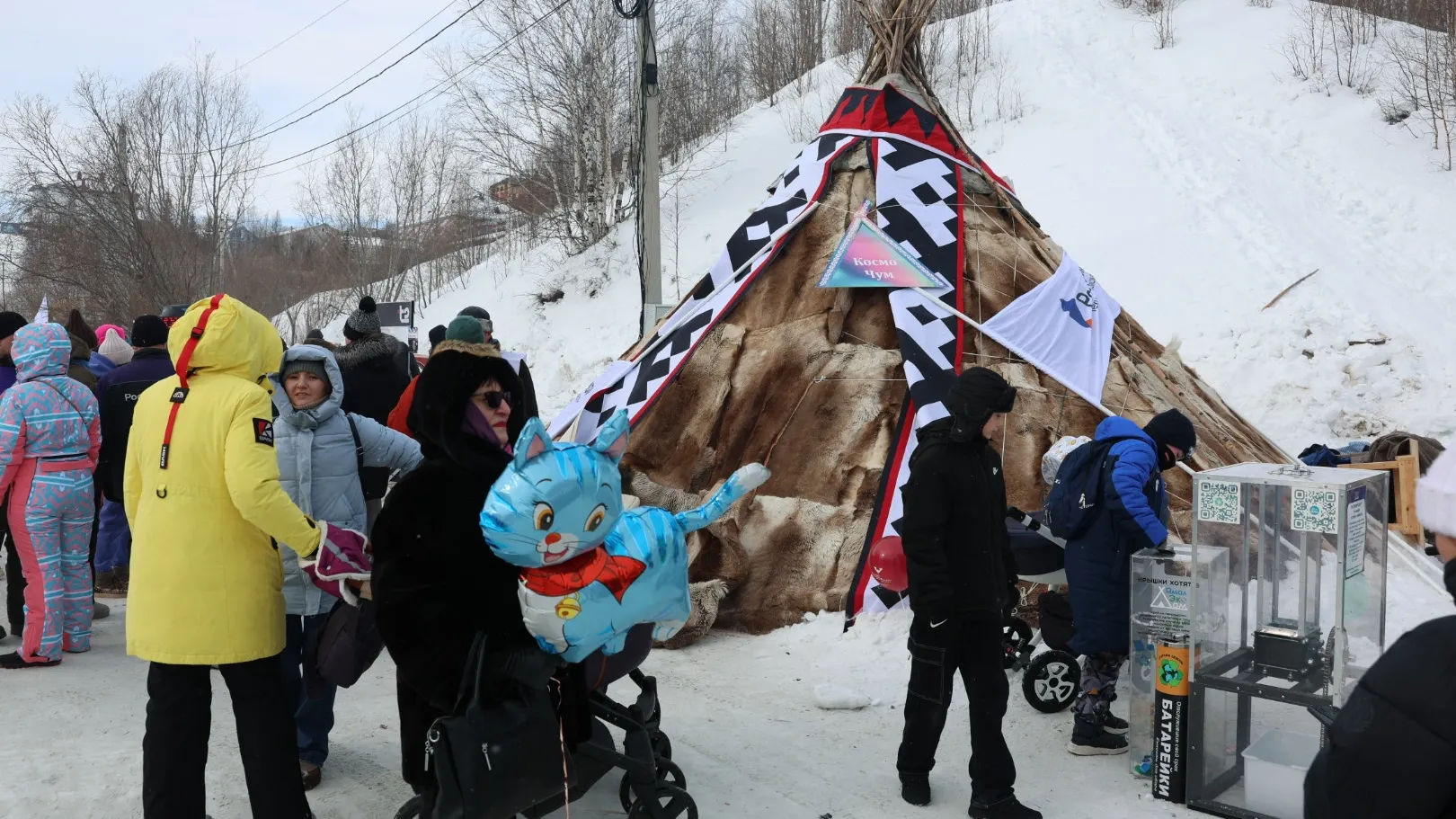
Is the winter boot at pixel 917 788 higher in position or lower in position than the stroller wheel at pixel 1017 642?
lower

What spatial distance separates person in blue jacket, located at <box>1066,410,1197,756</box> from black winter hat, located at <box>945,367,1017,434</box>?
2.97 feet

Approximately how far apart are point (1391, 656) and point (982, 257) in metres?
5.26

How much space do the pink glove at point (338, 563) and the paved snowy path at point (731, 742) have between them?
3.46ft

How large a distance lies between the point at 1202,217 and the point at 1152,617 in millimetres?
11419

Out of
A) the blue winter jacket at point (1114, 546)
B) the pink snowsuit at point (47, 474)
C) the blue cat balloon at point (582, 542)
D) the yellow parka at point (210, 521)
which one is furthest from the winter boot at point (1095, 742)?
the pink snowsuit at point (47, 474)

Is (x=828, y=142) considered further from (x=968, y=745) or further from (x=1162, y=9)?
(x=1162, y=9)

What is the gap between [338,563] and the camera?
11.3ft

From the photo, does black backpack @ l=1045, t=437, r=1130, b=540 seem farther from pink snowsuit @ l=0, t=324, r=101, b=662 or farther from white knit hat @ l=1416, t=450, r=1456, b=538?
pink snowsuit @ l=0, t=324, r=101, b=662

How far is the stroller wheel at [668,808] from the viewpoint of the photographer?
3645mm

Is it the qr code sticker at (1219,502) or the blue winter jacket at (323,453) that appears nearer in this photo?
the blue winter jacket at (323,453)

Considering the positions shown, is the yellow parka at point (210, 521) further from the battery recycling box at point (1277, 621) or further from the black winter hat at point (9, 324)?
the black winter hat at point (9, 324)

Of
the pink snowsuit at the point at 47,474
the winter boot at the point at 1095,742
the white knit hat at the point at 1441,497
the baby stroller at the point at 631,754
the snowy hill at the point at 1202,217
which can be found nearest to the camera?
the white knit hat at the point at 1441,497

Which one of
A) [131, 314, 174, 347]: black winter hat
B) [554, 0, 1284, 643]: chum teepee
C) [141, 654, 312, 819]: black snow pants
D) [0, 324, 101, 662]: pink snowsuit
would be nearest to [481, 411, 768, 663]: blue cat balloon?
[141, 654, 312, 819]: black snow pants

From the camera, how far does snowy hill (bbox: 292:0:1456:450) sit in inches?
432
